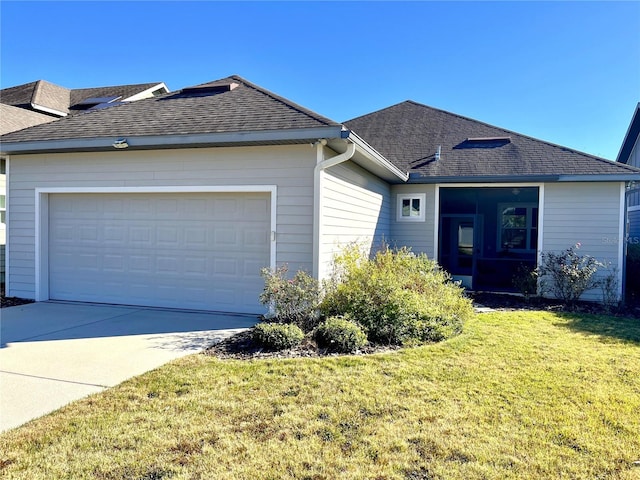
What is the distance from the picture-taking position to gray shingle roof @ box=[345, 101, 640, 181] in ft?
33.2

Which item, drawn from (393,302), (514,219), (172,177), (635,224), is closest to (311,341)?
(393,302)

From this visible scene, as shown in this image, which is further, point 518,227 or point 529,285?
point 518,227

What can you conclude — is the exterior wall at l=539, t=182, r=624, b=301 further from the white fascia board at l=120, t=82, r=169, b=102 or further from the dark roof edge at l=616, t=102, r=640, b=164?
the white fascia board at l=120, t=82, r=169, b=102

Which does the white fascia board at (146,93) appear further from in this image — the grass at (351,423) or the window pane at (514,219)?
the grass at (351,423)

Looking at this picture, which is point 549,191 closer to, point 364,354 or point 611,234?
point 611,234

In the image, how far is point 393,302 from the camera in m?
6.10

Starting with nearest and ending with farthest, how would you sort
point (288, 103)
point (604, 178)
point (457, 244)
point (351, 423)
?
point (351, 423)
point (288, 103)
point (604, 178)
point (457, 244)

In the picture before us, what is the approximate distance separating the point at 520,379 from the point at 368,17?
398 inches

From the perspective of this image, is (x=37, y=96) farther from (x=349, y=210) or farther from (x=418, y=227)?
(x=418, y=227)

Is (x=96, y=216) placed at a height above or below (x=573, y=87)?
below

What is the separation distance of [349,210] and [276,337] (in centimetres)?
363

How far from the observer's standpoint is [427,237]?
1124 centimetres

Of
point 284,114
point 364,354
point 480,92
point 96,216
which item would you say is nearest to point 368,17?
point 284,114

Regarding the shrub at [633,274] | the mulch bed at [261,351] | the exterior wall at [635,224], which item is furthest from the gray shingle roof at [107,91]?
the exterior wall at [635,224]
